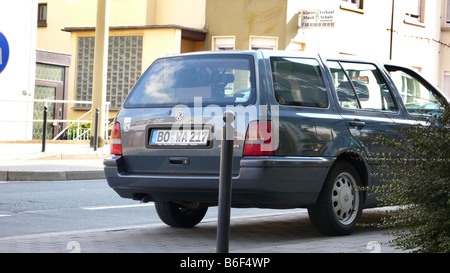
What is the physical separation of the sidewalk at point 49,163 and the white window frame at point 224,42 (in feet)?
32.6

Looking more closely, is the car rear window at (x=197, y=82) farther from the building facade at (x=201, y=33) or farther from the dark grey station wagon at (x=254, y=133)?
the building facade at (x=201, y=33)

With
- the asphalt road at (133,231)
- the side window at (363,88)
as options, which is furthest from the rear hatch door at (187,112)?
the side window at (363,88)

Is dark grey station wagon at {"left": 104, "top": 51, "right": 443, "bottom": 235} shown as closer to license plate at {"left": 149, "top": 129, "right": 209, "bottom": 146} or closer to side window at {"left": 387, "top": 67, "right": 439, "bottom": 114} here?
license plate at {"left": 149, "top": 129, "right": 209, "bottom": 146}

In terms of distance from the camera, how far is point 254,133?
7.15 m

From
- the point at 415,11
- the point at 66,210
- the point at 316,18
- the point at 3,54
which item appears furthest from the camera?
the point at 415,11

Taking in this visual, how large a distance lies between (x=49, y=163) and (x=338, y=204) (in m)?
10.4

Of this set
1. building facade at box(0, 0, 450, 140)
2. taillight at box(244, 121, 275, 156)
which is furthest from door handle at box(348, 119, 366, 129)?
building facade at box(0, 0, 450, 140)

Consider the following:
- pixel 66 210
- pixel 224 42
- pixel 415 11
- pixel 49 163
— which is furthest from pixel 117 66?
pixel 66 210

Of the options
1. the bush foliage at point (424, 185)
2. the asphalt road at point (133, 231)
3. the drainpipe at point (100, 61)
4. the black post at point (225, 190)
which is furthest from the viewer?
the drainpipe at point (100, 61)

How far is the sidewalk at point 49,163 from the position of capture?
1499cm

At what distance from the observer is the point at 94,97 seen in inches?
838

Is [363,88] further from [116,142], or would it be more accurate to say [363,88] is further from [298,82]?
[116,142]

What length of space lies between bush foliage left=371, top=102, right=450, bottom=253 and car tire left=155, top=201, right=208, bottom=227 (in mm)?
3250

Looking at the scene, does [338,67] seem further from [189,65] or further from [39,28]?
[39,28]
